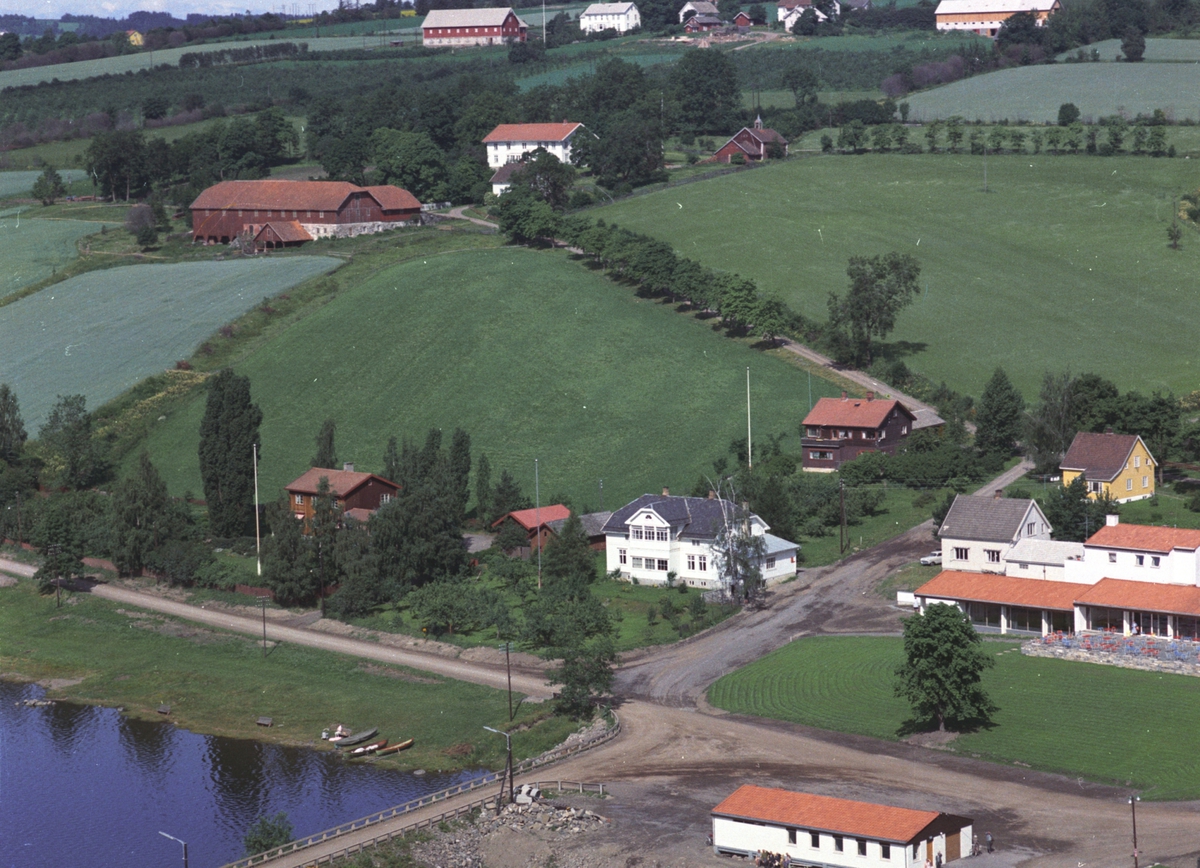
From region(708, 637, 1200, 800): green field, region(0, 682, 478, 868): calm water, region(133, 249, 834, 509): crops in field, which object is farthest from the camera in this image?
region(133, 249, 834, 509): crops in field

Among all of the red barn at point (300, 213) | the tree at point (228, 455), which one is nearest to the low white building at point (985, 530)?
the tree at point (228, 455)

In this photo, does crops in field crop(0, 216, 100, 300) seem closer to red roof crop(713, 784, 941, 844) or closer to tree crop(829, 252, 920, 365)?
tree crop(829, 252, 920, 365)

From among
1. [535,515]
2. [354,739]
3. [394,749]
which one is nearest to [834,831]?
[394,749]

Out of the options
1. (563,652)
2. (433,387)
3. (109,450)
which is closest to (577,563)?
(563,652)

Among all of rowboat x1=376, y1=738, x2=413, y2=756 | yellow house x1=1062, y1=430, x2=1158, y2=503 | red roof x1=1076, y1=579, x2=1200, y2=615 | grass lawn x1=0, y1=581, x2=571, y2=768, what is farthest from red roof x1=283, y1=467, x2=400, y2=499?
red roof x1=1076, y1=579, x2=1200, y2=615

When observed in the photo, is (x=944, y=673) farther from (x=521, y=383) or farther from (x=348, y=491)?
(x=521, y=383)
